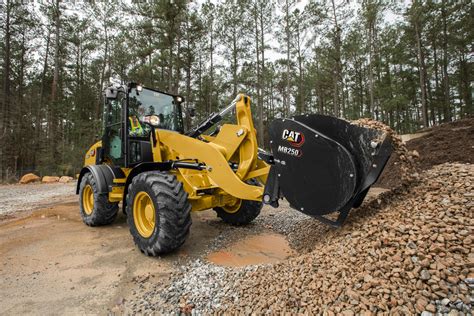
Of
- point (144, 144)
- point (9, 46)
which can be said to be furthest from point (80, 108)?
point (144, 144)

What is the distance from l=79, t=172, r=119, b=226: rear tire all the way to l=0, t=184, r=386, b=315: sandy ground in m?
0.15

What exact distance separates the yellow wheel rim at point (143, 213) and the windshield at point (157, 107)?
58.5 inches

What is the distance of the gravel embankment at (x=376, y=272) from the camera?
5.38 feet

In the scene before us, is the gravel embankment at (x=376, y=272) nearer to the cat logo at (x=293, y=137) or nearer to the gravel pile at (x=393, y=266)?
the gravel pile at (x=393, y=266)

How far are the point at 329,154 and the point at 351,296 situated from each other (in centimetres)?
115

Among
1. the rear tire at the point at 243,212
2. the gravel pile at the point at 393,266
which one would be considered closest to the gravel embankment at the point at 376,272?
the gravel pile at the point at 393,266

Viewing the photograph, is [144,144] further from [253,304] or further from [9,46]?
[9,46]

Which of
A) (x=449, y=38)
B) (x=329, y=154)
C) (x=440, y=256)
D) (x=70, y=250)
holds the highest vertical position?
(x=449, y=38)

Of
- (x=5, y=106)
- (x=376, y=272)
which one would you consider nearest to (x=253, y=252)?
(x=376, y=272)

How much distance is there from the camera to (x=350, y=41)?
1794 cm

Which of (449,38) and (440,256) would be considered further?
(449,38)

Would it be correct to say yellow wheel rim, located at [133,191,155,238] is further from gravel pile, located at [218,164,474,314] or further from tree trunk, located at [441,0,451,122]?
tree trunk, located at [441,0,451,122]

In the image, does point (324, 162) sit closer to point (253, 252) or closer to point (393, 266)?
point (393, 266)

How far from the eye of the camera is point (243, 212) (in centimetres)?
466
